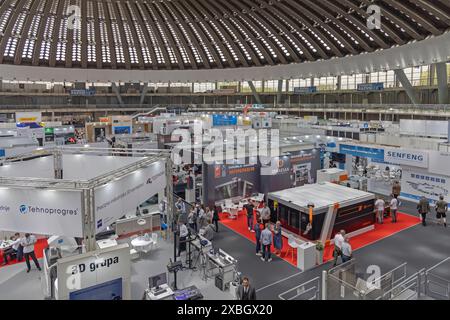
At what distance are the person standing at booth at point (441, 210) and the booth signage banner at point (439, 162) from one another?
8.98ft

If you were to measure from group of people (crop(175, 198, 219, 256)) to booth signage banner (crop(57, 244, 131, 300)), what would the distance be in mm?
3057

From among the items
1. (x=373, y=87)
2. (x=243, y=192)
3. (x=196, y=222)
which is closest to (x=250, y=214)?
(x=196, y=222)

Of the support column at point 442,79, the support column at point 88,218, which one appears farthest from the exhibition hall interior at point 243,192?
the support column at point 442,79

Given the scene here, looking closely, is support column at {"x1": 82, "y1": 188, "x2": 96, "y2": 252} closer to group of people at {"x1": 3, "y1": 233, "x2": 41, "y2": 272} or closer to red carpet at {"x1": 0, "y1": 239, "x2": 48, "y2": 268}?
group of people at {"x1": 3, "y1": 233, "x2": 41, "y2": 272}

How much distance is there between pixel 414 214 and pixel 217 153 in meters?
9.61

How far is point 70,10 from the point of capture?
126 ft

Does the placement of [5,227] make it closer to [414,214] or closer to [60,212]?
[60,212]

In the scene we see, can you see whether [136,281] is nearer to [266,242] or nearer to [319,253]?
[266,242]

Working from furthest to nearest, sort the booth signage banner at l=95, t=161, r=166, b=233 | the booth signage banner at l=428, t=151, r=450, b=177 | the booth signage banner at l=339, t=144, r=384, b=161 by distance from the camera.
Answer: the booth signage banner at l=339, t=144, r=384, b=161, the booth signage banner at l=428, t=151, r=450, b=177, the booth signage banner at l=95, t=161, r=166, b=233

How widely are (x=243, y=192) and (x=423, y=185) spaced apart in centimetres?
917

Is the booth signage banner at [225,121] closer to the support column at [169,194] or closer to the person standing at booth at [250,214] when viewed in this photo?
the person standing at booth at [250,214]

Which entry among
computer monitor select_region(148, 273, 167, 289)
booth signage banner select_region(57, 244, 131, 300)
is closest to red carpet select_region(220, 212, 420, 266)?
computer monitor select_region(148, 273, 167, 289)

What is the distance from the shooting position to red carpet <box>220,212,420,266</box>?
1259cm
